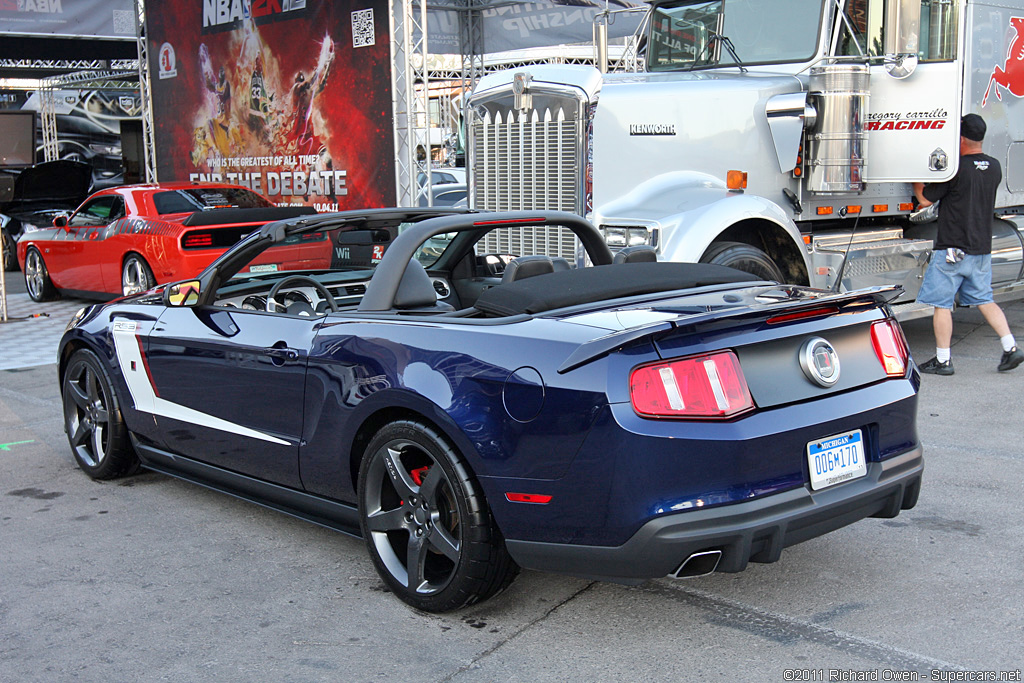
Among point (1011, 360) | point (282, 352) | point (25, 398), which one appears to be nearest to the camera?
point (282, 352)

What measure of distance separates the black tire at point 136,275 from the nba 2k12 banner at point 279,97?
285 cm

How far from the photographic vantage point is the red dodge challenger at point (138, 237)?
1102cm

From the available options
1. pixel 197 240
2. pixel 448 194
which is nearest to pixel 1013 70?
pixel 197 240

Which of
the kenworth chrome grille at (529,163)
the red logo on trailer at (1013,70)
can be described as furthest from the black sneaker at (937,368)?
the kenworth chrome grille at (529,163)

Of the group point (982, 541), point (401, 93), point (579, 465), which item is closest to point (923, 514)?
point (982, 541)

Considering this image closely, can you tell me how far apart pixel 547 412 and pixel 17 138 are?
17.6 m

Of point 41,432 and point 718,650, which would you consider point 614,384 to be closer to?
point 718,650

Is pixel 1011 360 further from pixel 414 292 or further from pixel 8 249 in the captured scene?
pixel 8 249

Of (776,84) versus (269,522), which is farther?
(776,84)

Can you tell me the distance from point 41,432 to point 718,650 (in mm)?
5142

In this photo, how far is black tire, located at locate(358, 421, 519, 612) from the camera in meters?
3.41

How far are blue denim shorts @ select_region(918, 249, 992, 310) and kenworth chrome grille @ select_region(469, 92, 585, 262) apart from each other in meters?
2.77

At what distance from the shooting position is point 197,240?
36.1 feet

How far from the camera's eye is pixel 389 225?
15.9 feet
